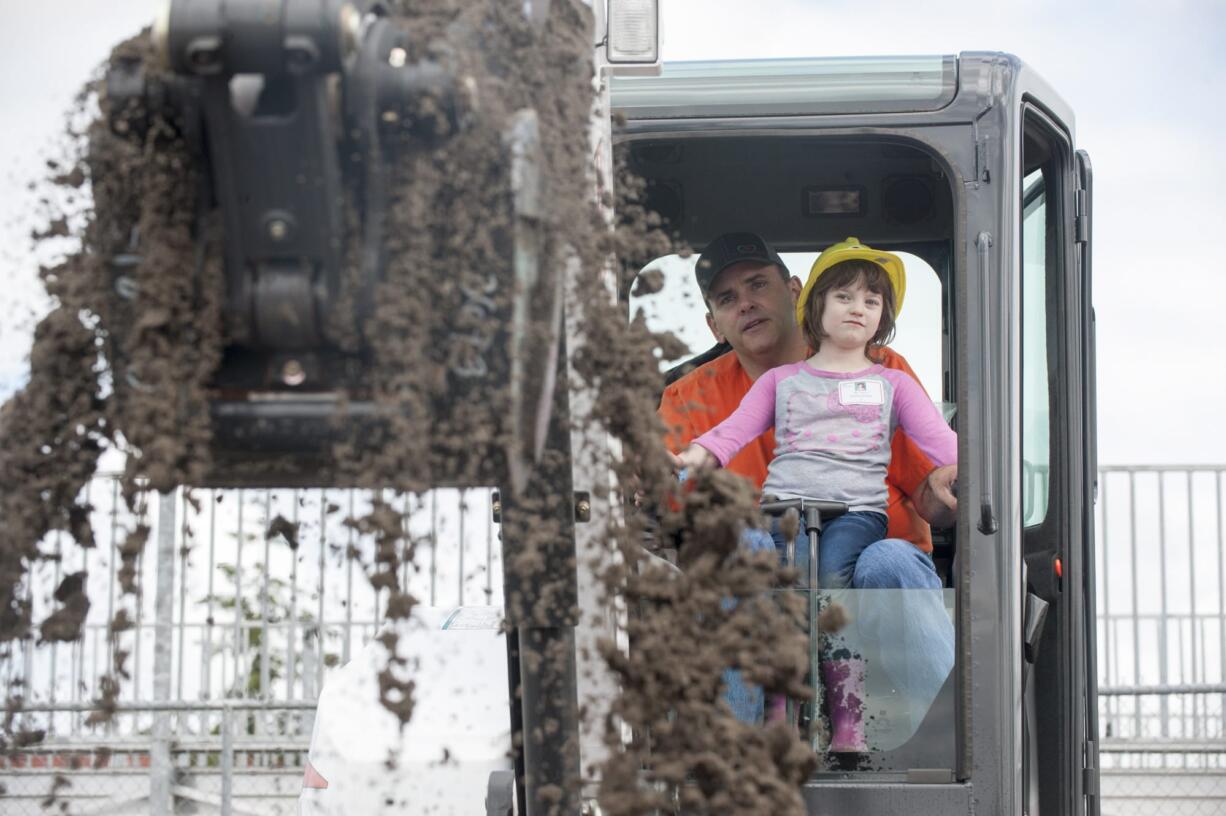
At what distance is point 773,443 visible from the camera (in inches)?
166

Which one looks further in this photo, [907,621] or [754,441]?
[754,441]

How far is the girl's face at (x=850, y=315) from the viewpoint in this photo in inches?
156

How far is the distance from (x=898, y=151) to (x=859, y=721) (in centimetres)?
176

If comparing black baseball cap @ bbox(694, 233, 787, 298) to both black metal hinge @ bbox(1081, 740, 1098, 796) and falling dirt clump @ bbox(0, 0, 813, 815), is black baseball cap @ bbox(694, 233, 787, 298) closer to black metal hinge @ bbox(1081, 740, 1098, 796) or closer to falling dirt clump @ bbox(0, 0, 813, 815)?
black metal hinge @ bbox(1081, 740, 1098, 796)

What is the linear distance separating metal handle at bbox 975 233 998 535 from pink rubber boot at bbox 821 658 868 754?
44cm

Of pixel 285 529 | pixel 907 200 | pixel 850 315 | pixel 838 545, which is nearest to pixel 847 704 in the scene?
pixel 838 545

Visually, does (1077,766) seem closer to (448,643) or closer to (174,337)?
(448,643)

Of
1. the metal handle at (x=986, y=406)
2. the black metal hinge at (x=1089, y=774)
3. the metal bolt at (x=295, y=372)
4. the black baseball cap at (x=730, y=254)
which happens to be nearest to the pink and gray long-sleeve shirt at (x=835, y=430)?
the metal handle at (x=986, y=406)

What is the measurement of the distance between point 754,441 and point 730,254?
0.67m

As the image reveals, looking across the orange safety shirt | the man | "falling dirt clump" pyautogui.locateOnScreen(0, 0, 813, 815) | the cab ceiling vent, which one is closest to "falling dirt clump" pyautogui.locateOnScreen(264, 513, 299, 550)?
"falling dirt clump" pyautogui.locateOnScreen(0, 0, 813, 815)

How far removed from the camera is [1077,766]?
157 inches

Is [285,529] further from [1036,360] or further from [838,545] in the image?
[1036,360]

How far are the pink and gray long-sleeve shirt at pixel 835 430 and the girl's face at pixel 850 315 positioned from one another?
11 cm

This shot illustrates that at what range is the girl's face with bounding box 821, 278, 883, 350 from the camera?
396cm
